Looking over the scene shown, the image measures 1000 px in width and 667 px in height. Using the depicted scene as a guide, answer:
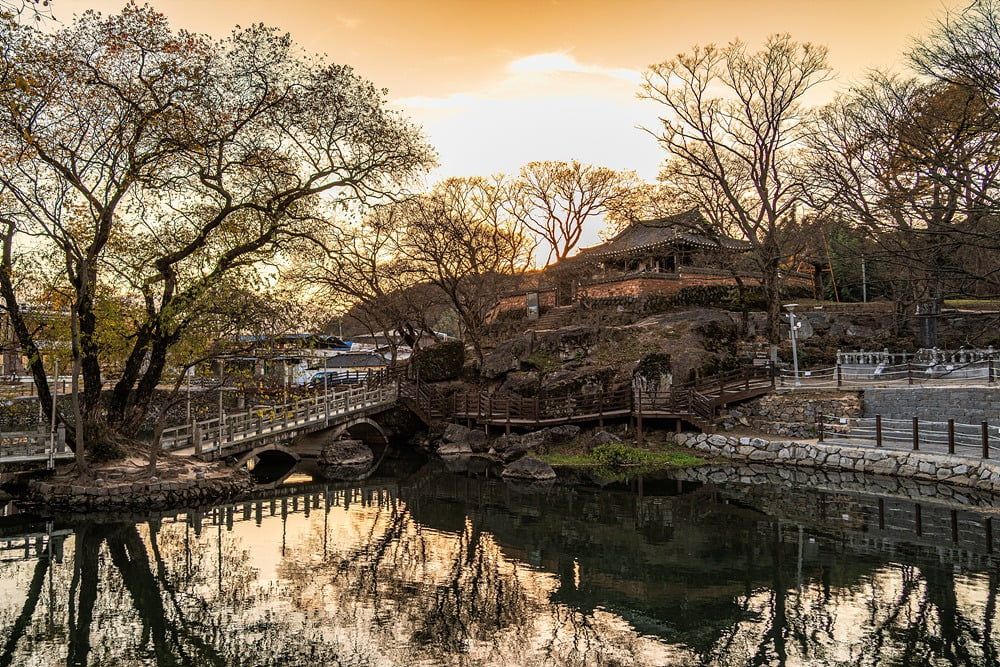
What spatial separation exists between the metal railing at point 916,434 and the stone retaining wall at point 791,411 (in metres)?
0.61

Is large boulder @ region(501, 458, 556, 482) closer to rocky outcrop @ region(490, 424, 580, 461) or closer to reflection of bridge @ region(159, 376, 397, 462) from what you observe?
rocky outcrop @ region(490, 424, 580, 461)

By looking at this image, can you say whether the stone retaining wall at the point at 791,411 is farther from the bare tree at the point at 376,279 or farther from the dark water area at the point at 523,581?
the bare tree at the point at 376,279

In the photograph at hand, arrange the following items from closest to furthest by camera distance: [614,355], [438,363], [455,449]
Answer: [455,449]
[614,355]
[438,363]

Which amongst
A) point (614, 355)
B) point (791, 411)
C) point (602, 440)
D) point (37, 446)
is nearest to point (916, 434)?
point (791, 411)

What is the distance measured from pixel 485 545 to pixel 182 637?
21.5 ft

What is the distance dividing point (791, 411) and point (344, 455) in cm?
1769

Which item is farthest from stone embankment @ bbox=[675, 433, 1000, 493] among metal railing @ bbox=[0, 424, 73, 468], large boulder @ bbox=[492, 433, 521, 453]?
metal railing @ bbox=[0, 424, 73, 468]

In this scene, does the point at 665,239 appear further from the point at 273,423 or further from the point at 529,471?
the point at 273,423

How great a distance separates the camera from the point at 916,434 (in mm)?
20094

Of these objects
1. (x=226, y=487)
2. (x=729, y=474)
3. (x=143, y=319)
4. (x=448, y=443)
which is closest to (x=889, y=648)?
(x=729, y=474)

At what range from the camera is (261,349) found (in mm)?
19109

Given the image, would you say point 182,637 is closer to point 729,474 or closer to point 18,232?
point 18,232

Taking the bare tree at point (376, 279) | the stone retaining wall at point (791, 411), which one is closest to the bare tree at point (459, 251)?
the bare tree at point (376, 279)

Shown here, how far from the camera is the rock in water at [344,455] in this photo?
27203 mm
